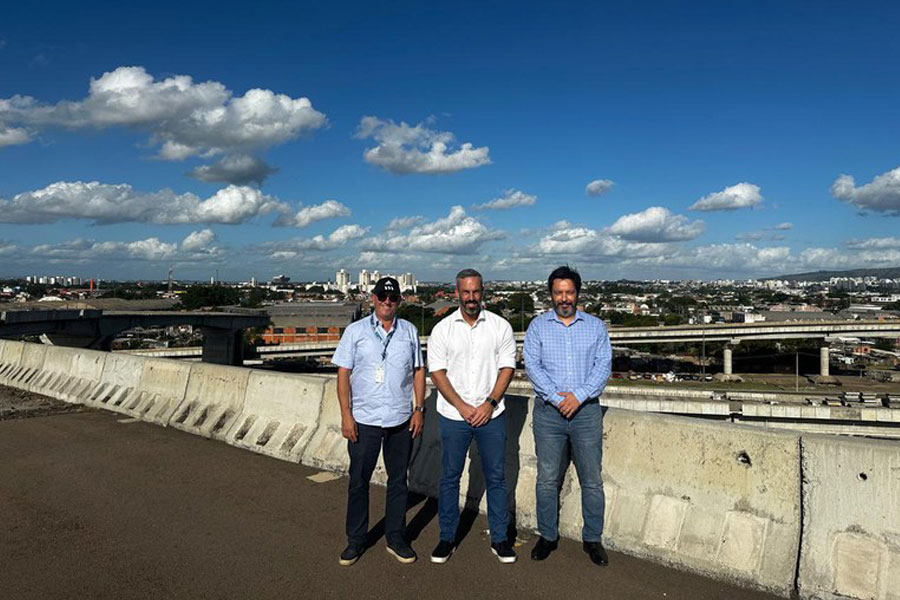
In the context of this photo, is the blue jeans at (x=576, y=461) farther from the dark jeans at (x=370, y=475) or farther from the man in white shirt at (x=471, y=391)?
the dark jeans at (x=370, y=475)

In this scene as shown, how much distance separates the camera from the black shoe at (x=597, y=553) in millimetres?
4199

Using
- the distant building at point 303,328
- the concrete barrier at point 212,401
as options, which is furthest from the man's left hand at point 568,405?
the distant building at point 303,328

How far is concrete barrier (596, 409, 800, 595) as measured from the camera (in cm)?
390

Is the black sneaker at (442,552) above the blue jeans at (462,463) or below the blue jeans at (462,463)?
below

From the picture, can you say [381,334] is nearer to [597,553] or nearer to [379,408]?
[379,408]

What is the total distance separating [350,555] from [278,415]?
3.41 meters

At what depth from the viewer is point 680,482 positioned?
4320 mm

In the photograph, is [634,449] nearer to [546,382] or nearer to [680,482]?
[680,482]

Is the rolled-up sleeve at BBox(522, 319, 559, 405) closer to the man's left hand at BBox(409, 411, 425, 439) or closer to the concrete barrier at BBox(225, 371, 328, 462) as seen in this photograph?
the man's left hand at BBox(409, 411, 425, 439)

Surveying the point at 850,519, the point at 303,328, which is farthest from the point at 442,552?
the point at 303,328

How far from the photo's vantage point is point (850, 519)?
3656 mm

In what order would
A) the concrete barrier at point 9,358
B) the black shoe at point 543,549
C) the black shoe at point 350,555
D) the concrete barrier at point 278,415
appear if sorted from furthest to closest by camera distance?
the concrete barrier at point 9,358
the concrete barrier at point 278,415
the black shoe at point 543,549
the black shoe at point 350,555

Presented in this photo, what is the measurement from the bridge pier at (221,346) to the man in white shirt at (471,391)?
7131 cm

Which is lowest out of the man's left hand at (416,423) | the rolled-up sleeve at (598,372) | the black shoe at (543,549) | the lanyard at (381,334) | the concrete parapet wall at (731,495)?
the black shoe at (543,549)
